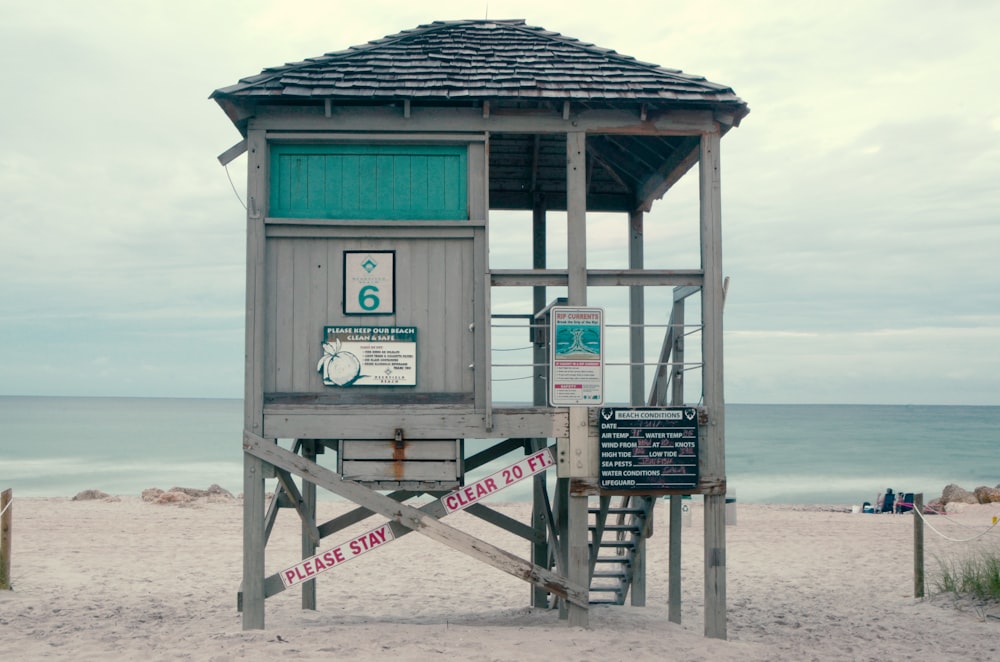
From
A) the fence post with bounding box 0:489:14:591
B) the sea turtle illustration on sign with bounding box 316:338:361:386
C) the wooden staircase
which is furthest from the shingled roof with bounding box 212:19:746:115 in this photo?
the fence post with bounding box 0:489:14:591

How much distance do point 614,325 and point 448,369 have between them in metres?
1.64

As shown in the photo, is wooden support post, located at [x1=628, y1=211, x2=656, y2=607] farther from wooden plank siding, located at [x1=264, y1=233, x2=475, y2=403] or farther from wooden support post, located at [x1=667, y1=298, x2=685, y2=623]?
wooden plank siding, located at [x1=264, y1=233, x2=475, y2=403]

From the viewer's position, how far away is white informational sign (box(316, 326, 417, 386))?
8875mm

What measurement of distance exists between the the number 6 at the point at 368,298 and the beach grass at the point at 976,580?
27.2ft

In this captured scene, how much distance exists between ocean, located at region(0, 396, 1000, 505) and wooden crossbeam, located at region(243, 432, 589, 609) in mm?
19784

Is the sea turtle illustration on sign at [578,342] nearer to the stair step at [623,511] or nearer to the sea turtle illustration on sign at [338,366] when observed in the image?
the sea turtle illustration on sign at [338,366]

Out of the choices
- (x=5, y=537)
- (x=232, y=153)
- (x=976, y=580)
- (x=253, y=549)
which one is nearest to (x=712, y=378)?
(x=253, y=549)

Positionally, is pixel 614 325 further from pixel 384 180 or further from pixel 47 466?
pixel 47 466

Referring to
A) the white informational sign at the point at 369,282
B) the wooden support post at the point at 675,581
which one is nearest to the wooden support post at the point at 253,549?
the white informational sign at the point at 369,282

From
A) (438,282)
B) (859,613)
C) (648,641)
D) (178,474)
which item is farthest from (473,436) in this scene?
(178,474)

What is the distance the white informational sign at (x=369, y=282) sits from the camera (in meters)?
8.91

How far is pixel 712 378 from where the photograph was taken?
8977 millimetres

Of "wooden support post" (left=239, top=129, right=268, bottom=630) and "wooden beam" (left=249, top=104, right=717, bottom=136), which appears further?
"wooden beam" (left=249, top=104, right=717, bottom=136)

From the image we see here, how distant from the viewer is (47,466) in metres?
53.3
